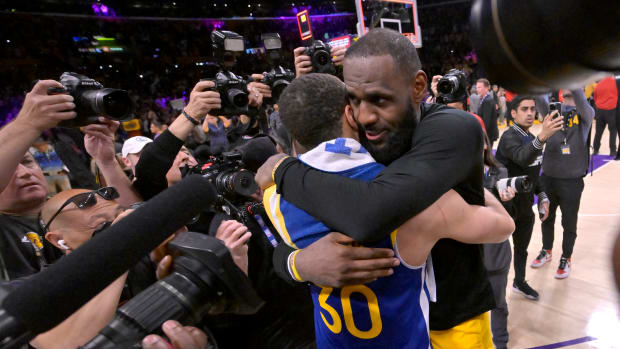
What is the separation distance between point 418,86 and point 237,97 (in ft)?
3.11

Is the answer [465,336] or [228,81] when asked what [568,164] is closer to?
[465,336]

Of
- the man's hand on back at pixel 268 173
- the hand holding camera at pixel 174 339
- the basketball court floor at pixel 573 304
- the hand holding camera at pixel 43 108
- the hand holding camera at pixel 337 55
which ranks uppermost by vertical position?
the hand holding camera at pixel 43 108

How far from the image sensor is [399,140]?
1.13 meters

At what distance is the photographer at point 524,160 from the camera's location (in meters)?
2.82

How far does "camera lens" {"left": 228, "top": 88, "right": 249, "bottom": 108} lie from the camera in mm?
1780

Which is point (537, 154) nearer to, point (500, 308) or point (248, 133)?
point (500, 308)

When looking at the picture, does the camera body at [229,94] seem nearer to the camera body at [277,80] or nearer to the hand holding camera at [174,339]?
the camera body at [277,80]

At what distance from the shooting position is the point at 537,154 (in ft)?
9.17

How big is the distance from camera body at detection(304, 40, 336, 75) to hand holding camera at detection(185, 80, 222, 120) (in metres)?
0.49

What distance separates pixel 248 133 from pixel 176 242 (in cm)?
196

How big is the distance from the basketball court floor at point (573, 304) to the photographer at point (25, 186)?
8.63ft

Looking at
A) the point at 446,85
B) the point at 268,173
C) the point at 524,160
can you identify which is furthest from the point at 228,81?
the point at 524,160

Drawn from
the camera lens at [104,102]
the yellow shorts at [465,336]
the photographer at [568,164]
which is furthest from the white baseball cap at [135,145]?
the photographer at [568,164]

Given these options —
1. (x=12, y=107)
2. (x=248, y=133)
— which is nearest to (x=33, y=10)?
(x=12, y=107)
